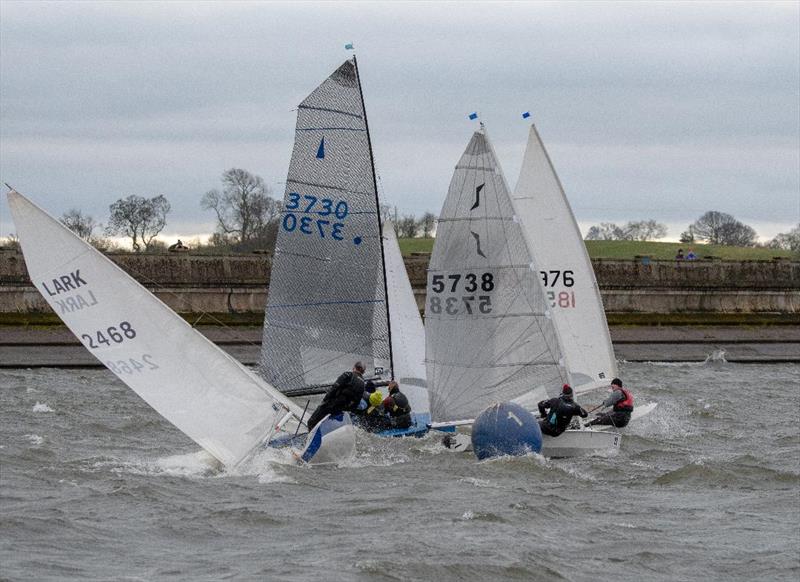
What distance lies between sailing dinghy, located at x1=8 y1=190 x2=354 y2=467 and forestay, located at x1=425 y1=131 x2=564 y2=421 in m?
3.18

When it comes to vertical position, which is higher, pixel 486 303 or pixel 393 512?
pixel 486 303

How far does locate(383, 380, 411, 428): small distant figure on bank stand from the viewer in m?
25.5

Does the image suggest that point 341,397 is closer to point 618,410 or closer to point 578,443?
point 578,443

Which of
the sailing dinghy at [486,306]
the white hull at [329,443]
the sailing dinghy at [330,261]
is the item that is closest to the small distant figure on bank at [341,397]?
the white hull at [329,443]

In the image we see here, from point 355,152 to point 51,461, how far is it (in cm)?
801

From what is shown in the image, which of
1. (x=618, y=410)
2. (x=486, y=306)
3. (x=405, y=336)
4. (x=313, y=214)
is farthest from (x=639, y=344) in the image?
(x=486, y=306)

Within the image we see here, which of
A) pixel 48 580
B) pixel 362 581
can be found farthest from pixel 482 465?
pixel 48 580

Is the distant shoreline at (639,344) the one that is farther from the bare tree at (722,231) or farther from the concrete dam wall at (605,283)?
the bare tree at (722,231)

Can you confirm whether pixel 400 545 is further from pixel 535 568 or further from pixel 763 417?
pixel 763 417

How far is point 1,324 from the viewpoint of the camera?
163ft

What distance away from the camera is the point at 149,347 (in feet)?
70.5

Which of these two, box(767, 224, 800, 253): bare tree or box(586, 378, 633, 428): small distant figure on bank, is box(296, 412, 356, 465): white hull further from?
box(767, 224, 800, 253): bare tree

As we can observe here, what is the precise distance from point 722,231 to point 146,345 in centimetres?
10651

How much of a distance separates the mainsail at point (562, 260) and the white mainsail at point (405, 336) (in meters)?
4.23
